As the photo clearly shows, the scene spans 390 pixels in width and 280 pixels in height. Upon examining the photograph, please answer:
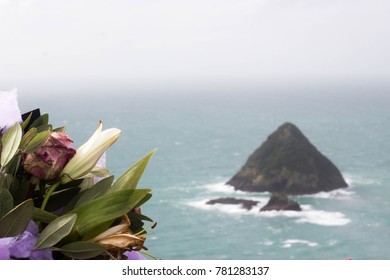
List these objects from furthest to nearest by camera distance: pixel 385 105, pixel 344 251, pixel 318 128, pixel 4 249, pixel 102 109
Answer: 1. pixel 385 105
2. pixel 102 109
3. pixel 318 128
4. pixel 344 251
5. pixel 4 249

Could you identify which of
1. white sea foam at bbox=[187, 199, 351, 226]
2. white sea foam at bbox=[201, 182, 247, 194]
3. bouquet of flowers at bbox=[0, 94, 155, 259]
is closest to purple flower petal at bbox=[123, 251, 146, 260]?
bouquet of flowers at bbox=[0, 94, 155, 259]

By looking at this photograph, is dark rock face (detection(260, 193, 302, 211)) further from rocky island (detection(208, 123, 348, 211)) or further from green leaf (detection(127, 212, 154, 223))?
green leaf (detection(127, 212, 154, 223))

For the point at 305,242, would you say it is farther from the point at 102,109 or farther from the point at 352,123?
the point at 102,109

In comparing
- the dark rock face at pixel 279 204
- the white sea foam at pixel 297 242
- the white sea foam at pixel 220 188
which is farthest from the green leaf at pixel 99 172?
the white sea foam at pixel 220 188

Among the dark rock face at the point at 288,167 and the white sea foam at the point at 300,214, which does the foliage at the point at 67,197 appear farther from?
the white sea foam at the point at 300,214

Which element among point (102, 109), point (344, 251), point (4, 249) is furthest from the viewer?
point (102, 109)
